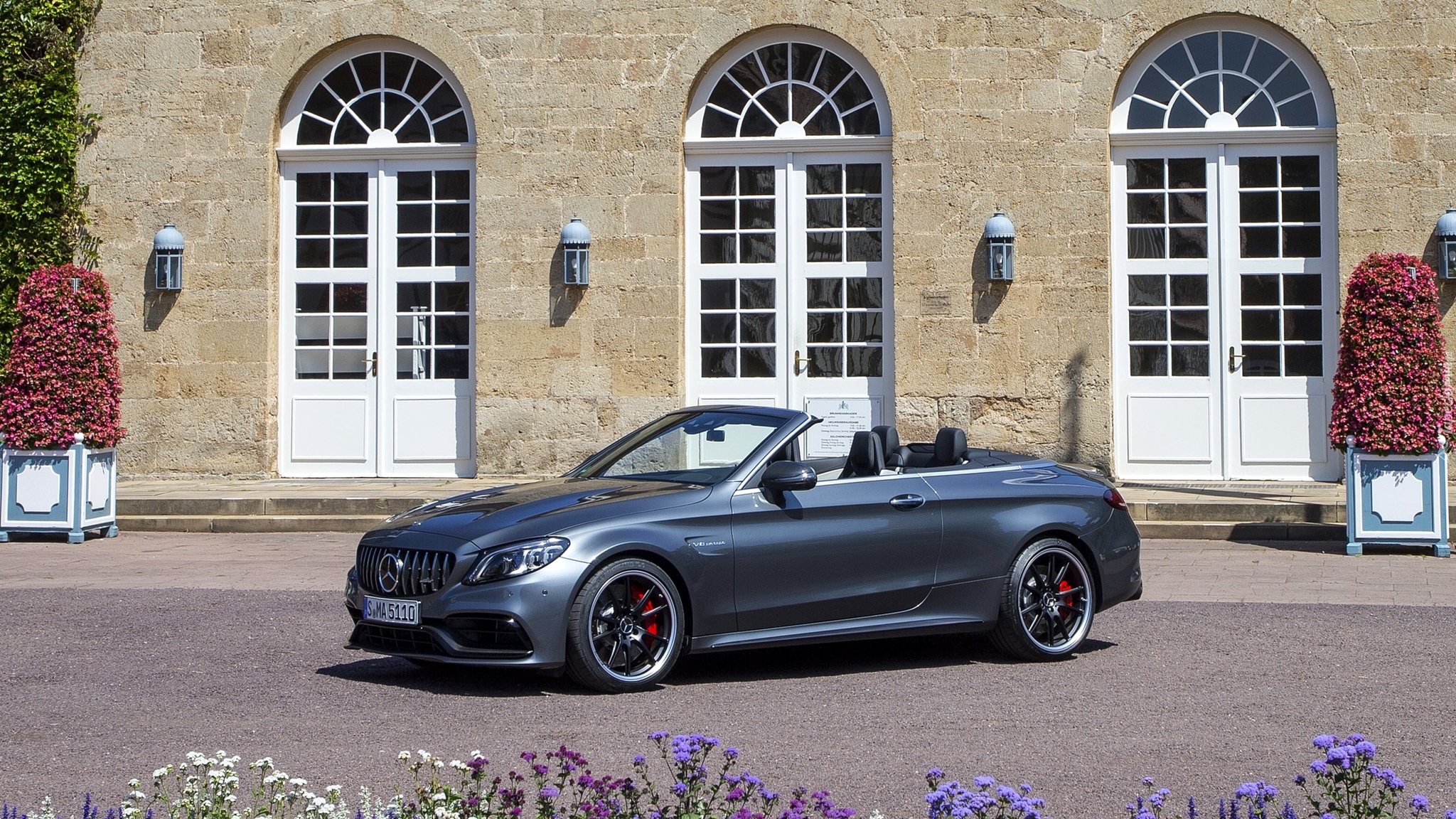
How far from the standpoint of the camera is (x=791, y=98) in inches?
690

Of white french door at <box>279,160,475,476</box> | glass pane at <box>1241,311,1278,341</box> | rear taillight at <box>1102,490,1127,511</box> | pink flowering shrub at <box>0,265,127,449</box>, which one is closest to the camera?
rear taillight at <box>1102,490,1127,511</box>

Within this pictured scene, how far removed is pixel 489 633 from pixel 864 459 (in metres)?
2.08

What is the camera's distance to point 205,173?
58.4 ft

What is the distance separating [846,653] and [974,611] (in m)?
0.80

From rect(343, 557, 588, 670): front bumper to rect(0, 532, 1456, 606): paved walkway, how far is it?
13.3 feet

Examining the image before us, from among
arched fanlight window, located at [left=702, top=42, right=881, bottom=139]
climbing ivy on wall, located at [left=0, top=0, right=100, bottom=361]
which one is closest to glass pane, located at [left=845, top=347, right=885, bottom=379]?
arched fanlight window, located at [left=702, top=42, right=881, bottom=139]

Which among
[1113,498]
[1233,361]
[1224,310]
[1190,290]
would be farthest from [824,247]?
[1113,498]

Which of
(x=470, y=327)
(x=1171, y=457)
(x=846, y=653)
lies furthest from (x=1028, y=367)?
(x=846, y=653)

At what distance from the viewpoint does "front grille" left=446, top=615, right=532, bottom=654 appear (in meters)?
6.88

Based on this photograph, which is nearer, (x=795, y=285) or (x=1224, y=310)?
(x=1224, y=310)

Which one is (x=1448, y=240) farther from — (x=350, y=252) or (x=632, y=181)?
(x=350, y=252)

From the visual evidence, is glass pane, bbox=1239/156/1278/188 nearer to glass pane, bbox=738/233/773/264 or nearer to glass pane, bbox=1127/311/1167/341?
glass pane, bbox=1127/311/1167/341

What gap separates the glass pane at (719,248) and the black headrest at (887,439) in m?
9.41

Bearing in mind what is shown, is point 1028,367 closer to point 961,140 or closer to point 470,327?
point 961,140
